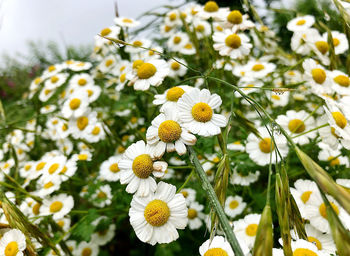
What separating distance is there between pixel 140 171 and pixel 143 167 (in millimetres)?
13

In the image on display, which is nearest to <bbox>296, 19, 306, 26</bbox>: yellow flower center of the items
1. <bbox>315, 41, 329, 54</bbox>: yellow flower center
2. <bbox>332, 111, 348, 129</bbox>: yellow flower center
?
<bbox>315, 41, 329, 54</bbox>: yellow flower center

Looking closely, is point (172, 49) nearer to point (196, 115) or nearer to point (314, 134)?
point (314, 134)

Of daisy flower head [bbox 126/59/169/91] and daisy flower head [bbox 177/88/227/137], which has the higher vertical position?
daisy flower head [bbox 177/88/227/137]

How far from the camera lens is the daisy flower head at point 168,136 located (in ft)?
2.13

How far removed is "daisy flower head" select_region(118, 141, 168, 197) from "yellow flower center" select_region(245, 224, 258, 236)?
1.18 feet

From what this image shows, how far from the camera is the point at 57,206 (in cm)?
108

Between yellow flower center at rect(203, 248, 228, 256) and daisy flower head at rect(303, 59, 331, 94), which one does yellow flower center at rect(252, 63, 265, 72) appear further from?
yellow flower center at rect(203, 248, 228, 256)

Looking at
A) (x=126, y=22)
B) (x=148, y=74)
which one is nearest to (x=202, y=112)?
(x=148, y=74)

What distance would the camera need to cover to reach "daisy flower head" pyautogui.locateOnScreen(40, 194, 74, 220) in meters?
1.06

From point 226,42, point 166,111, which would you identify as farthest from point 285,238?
point 226,42

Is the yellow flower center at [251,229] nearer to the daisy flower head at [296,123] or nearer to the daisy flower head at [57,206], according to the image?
the daisy flower head at [296,123]

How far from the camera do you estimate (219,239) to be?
0.70 metres

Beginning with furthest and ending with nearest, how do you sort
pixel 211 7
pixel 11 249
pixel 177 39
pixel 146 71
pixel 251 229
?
pixel 177 39, pixel 211 7, pixel 146 71, pixel 251 229, pixel 11 249

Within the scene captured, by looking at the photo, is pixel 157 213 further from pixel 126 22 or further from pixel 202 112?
pixel 126 22
